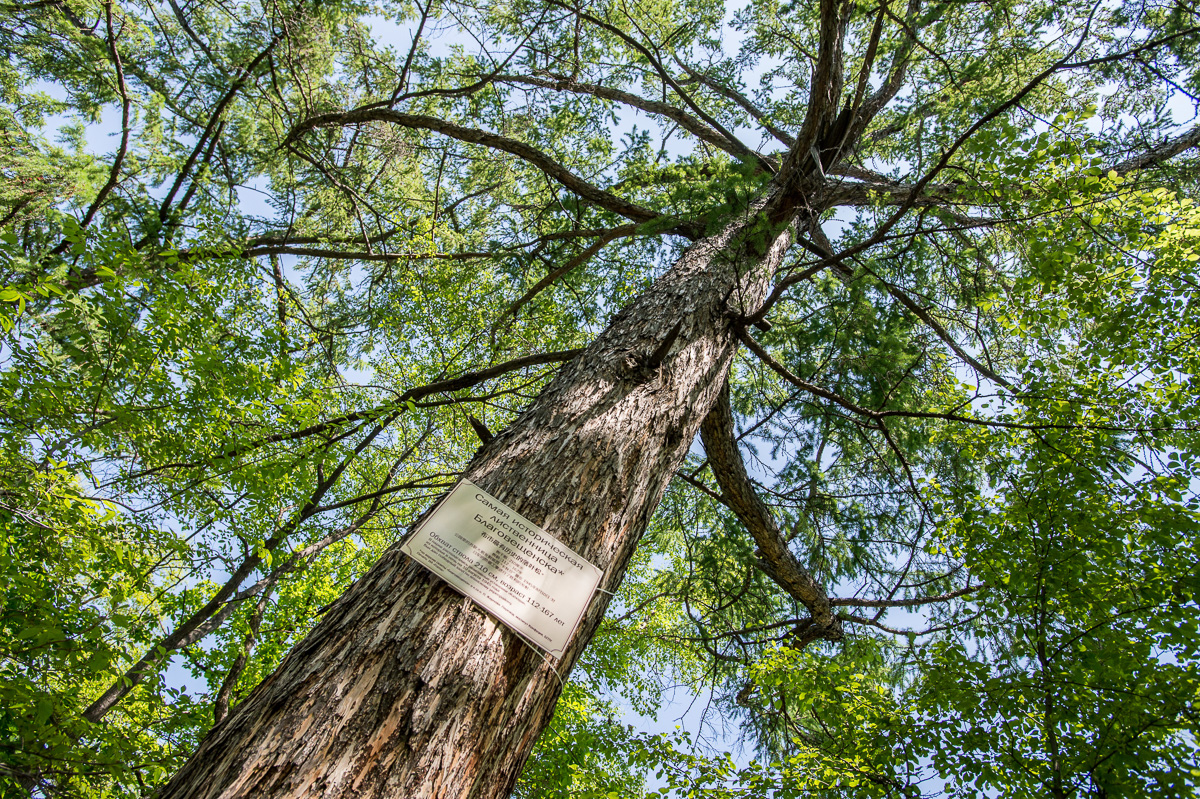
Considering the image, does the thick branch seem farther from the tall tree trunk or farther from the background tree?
the tall tree trunk

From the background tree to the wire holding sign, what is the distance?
0.07m

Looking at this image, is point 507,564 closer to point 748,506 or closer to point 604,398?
point 604,398

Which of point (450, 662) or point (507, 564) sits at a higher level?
point (507, 564)

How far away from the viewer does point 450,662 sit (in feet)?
4.26

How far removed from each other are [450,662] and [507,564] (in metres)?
0.29

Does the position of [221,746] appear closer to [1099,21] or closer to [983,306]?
[983,306]

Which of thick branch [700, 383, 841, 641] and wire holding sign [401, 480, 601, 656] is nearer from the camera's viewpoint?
wire holding sign [401, 480, 601, 656]

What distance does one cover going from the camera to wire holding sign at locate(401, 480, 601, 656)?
1445mm

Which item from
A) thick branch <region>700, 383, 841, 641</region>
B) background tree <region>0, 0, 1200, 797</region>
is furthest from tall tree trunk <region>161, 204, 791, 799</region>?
thick branch <region>700, 383, 841, 641</region>

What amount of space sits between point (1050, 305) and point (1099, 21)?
3.37 meters

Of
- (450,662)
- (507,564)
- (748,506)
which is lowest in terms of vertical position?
(450,662)

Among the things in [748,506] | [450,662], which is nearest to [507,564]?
[450,662]

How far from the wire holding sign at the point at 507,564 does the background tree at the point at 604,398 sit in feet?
0.22

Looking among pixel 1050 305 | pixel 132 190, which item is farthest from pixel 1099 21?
pixel 132 190
